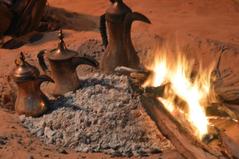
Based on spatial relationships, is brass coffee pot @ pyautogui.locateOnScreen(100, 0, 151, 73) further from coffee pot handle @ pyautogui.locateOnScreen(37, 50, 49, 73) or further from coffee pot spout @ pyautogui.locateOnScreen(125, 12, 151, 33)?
coffee pot handle @ pyautogui.locateOnScreen(37, 50, 49, 73)

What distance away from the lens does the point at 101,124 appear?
134 inches

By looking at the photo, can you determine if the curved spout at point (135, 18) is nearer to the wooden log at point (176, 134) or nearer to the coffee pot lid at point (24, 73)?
the wooden log at point (176, 134)

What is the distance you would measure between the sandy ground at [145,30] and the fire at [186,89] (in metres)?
0.42

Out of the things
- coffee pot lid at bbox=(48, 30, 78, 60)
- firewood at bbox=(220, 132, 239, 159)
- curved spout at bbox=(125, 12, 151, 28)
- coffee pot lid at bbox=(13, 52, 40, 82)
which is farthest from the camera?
curved spout at bbox=(125, 12, 151, 28)

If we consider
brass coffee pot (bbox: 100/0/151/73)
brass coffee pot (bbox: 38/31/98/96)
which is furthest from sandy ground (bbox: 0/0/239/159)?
brass coffee pot (bbox: 100/0/151/73)

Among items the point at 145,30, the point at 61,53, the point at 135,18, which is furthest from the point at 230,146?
the point at 145,30

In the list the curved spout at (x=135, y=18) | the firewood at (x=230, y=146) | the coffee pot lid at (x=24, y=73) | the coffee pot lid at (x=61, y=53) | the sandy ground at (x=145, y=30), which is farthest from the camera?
the curved spout at (x=135, y=18)

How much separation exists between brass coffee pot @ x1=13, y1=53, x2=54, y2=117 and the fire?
2.94ft

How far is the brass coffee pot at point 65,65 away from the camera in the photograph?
143 inches

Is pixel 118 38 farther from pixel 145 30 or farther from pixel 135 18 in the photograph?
pixel 145 30

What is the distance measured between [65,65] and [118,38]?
633mm

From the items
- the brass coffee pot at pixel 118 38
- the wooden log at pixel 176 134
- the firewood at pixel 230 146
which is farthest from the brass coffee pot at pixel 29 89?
the firewood at pixel 230 146

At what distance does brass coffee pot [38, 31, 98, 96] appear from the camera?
12.0 feet

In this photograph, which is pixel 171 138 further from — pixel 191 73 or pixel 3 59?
pixel 3 59
